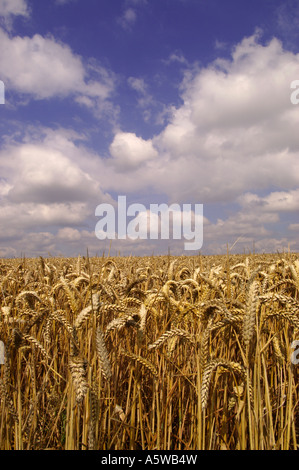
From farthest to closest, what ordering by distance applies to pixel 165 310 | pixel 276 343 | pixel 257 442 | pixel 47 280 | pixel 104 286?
pixel 47 280
pixel 165 310
pixel 104 286
pixel 276 343
pixel 257 442

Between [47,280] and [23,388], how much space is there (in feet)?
6.06

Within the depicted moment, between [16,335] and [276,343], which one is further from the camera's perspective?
[276,343]

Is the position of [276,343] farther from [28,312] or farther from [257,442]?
[28,312]

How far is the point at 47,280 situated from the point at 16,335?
2.54 metres
